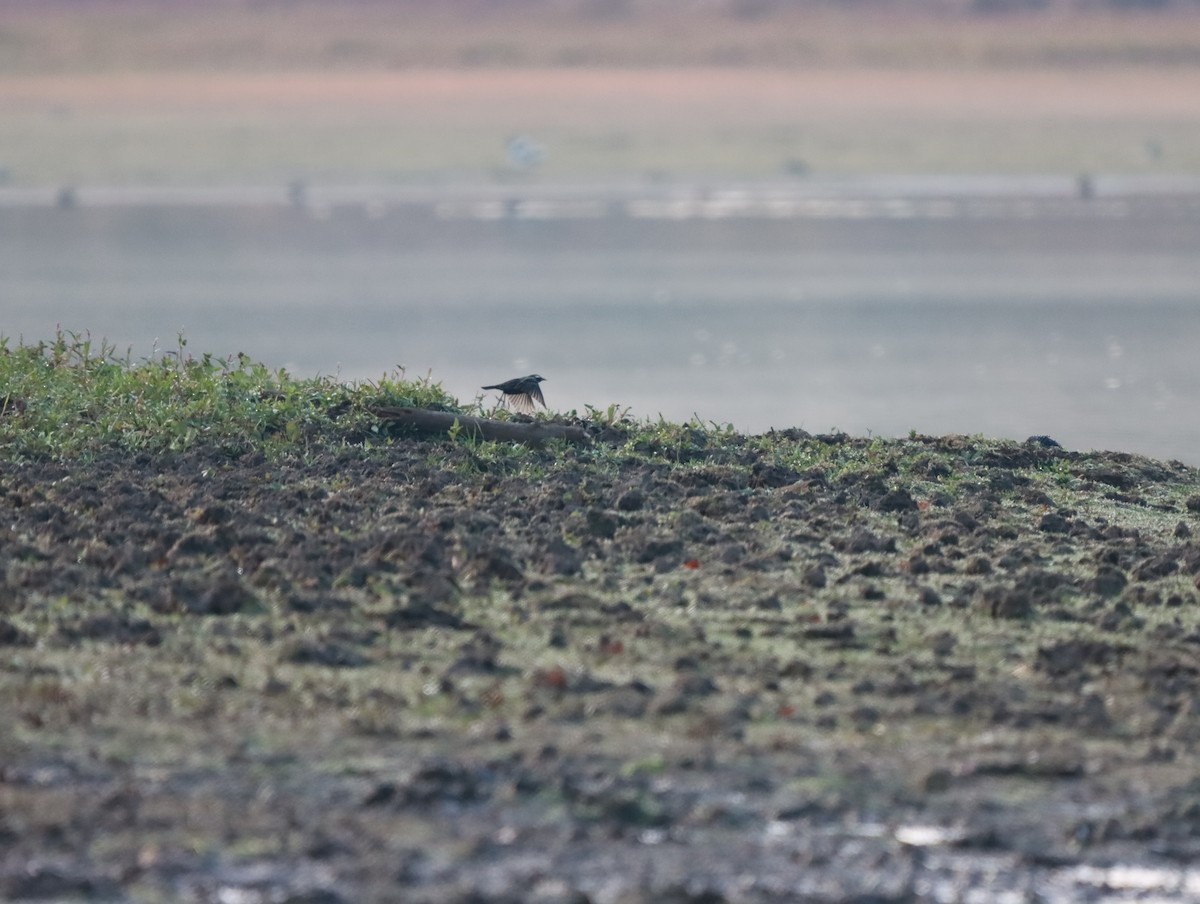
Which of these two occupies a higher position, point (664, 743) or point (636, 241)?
point (636, 241)

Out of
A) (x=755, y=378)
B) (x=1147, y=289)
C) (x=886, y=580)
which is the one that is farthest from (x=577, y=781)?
(x=1147, y=289)

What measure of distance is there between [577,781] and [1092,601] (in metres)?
2.61

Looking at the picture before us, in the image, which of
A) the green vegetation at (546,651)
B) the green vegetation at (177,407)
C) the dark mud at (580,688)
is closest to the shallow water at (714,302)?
the green vegetation at (177,407)

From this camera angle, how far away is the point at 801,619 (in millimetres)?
6750

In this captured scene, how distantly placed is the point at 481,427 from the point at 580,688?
3.98 metres

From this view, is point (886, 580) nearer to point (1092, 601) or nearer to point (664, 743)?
point (1092, 601)

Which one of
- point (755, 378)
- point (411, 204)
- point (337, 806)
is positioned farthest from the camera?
point (411, 204)

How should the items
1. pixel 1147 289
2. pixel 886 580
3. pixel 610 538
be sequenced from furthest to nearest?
pixel 1147 289
pixel 610 538
pixel 886 580

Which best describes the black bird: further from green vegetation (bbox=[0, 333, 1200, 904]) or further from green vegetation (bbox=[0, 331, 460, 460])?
green vegetation (bbox=[0, 333, 1200, 904])

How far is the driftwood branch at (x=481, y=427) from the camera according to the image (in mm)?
9742

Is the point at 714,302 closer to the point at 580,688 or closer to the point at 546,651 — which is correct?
the point at 546,651

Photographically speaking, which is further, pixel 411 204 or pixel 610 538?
pixel 411 204

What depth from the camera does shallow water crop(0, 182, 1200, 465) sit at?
22766 millimetres

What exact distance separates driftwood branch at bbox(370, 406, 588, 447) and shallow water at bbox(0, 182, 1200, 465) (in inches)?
250
